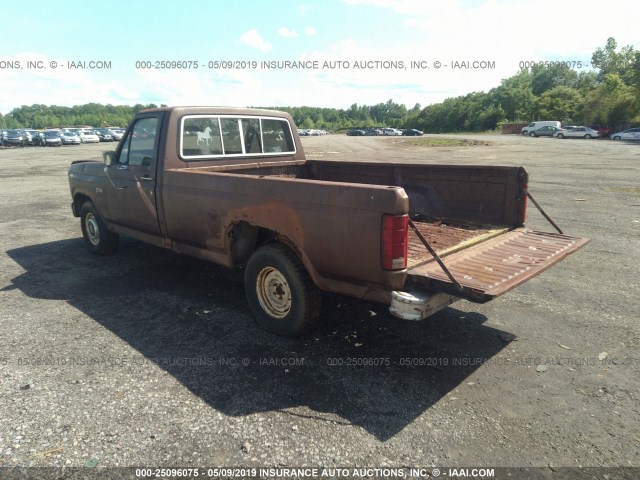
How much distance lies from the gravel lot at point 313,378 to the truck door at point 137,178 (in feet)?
2.65

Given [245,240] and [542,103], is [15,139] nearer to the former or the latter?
[245,240]

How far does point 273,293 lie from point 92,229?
4.13 m

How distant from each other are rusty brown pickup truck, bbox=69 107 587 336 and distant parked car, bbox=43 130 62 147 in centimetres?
4253

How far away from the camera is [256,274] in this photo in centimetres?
414

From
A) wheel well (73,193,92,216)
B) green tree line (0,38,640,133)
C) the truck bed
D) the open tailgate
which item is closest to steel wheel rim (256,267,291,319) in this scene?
the truck bed

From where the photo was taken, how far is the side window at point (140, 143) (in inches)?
207

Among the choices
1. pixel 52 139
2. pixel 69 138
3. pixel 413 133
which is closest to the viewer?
pixel 52 139

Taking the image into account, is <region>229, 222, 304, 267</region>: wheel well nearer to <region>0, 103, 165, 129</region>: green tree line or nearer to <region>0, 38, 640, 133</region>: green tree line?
<region>0, 38, 640, 133</region>: green tree line

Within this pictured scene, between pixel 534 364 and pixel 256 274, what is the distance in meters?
2.49

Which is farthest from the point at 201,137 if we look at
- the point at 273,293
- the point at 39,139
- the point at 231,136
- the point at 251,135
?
the point at 39,139

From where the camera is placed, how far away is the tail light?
3080 mm

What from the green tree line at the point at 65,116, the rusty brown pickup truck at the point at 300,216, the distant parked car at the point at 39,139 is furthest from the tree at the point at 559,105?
the green tree line at the point at 65,116

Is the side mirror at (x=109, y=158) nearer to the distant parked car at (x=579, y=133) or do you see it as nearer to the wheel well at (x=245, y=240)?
the wheel well at (x=245, y=240)

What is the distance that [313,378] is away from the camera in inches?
137
